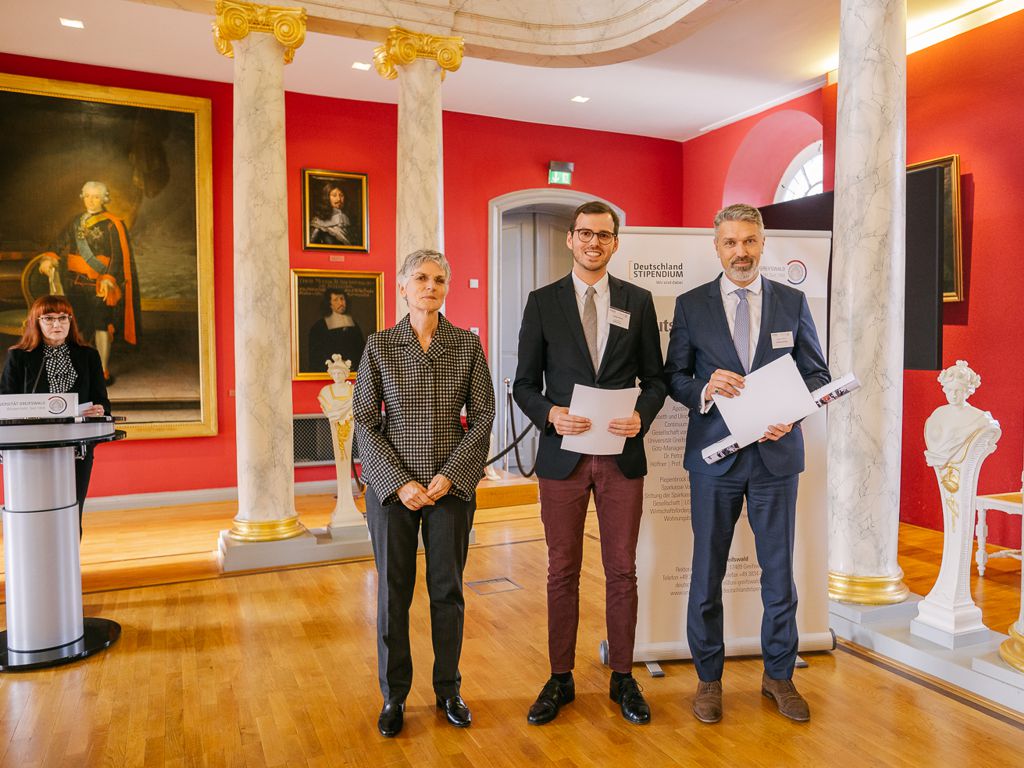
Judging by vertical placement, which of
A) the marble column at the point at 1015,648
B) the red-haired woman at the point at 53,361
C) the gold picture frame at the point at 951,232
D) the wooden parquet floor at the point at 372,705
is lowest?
the wooden parquet floor at the point at 372,705

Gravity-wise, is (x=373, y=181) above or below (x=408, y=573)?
above

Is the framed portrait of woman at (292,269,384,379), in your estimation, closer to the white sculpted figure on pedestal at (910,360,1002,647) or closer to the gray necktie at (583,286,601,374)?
the gray necktie at (583,286,601,374)

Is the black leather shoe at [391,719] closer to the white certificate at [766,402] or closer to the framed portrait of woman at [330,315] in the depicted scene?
the white certificate at [766,402]

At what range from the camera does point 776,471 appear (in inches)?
113

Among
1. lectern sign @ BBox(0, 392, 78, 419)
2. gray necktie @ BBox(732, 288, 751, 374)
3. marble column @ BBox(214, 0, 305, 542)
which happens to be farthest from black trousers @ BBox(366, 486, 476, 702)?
marble column @ BBox(214, 0, 305, 542)

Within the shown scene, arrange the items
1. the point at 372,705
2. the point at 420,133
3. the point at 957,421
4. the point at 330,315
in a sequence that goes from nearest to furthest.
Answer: the point at 372,705
the point at 957,421
the point at 420,133
the point at 330,315

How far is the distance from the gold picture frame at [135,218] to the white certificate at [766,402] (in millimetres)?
6007

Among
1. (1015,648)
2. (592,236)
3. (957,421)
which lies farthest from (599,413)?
(1015,648)

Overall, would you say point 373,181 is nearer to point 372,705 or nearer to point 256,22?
point 256,22

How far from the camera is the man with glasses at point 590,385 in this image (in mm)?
2883

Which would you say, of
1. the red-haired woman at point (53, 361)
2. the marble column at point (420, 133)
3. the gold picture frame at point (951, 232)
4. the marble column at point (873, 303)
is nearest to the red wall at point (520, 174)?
the marble column at point (420, 133)

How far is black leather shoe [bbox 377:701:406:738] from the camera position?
2.86m

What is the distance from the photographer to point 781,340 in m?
2.91

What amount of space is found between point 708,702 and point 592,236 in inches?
71.0
